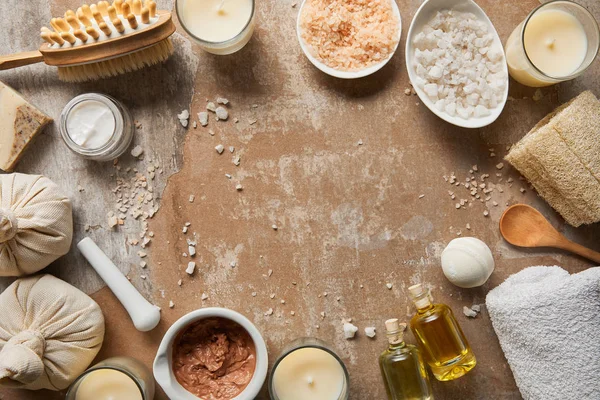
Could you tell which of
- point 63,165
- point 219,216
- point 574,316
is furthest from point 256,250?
point 574,316

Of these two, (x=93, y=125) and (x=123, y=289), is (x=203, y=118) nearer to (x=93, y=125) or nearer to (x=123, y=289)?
(x=93, y=125)

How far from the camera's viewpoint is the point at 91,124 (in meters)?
1.20

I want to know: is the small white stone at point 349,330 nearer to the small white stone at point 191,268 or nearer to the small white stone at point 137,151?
the small white stone at point 191,268

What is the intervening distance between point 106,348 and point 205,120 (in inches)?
22.7

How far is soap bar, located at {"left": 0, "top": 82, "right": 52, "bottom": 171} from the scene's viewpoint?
1.22m

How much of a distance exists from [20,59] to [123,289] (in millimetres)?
567

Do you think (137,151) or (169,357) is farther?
(137,151)

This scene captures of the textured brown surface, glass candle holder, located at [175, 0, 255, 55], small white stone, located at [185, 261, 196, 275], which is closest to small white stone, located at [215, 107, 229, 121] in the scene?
the textured brown surface

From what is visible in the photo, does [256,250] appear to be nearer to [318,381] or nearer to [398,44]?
[318,381]

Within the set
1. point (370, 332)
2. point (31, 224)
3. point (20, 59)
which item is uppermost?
point (20, 59)

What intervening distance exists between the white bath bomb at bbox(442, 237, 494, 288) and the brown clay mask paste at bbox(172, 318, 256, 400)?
46 centimetres

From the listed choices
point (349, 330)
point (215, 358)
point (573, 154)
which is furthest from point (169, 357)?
point (573, 154)

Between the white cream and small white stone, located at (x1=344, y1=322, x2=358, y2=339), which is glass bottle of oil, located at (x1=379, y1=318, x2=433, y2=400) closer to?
small white stone, located at (x1=344, y1=322, x2=358, y2=339)

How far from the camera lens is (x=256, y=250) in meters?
→ 1.24
